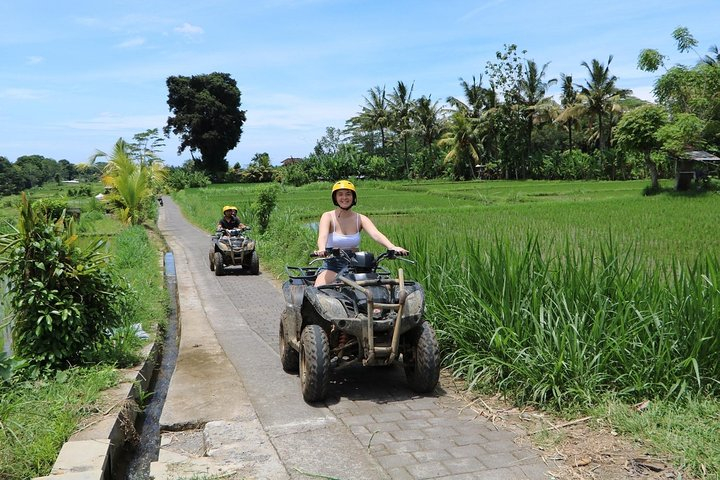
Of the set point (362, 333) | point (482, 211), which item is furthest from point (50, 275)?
point (482, 211)

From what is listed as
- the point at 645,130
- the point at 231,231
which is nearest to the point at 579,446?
the point at 231,231

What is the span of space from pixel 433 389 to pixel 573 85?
48.5m

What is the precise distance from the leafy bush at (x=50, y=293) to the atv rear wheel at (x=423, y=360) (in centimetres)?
264

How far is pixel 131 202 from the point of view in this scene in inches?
815

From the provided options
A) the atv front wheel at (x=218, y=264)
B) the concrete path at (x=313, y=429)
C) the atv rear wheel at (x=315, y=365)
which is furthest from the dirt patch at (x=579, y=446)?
the atv front wheel at (x=218, y=264)

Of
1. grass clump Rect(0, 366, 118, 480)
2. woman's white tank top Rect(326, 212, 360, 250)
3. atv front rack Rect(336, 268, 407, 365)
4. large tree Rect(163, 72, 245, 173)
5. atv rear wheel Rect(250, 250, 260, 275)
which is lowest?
atv rear wheel Rect(250, 250, 260, 275)

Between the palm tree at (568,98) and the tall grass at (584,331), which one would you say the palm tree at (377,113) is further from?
the tall grass at (584,331)

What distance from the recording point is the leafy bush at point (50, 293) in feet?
16.1

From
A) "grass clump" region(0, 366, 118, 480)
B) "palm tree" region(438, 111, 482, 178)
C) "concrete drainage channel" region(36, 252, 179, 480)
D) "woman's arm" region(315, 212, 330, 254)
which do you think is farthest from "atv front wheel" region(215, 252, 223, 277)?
"palm tree" region(438, 111, 482, 178)

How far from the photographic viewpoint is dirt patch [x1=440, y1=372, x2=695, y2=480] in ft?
10.8

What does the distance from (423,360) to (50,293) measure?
116 inches

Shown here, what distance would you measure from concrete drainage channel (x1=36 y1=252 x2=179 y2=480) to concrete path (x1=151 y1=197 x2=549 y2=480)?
0.79 ft

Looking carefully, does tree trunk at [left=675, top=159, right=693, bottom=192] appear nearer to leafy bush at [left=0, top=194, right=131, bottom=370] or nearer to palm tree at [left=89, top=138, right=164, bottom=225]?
palm tree at [left=89, top=138, right=164, bottom=225]

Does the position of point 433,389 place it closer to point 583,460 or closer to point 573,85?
point 583,460
